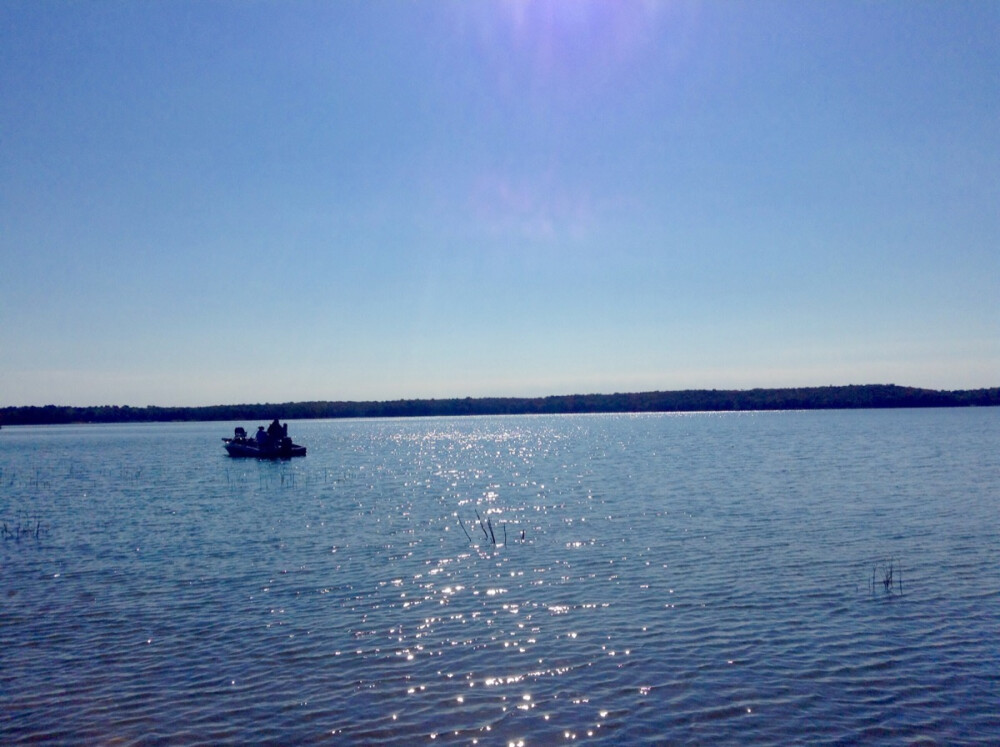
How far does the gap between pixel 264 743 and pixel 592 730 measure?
3746 millimetres

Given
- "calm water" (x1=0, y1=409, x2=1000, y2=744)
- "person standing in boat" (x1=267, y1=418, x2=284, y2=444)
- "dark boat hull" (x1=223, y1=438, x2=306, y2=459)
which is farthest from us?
"person standing in boat" (x1=267, y1=418, x2=284, y2=444)

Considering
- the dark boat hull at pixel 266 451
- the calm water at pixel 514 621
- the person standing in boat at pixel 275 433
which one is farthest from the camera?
the person standing in boat at pixel 275 433

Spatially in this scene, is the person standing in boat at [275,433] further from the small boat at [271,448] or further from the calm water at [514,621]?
the calm water at [514,621]

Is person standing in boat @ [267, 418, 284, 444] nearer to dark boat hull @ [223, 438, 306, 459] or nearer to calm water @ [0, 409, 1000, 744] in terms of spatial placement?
dark boat hull @ [223, 438, 306, 459]

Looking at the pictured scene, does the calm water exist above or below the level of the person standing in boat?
below

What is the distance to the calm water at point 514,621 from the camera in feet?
30.8

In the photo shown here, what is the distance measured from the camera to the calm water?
9.40 meters

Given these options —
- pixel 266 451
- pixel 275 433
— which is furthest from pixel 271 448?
pixel 275 433

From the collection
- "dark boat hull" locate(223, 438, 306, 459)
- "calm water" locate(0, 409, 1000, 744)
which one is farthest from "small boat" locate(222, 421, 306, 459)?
"calm water" locate(0, 409, 1000, 744)

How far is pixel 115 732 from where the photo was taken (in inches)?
363

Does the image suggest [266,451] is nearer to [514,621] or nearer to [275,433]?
[275,433]

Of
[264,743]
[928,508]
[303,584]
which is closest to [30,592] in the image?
[303,584]

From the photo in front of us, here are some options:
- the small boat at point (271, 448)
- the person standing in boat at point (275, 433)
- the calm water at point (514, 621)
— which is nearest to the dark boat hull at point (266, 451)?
the small boat at point (271, 448)

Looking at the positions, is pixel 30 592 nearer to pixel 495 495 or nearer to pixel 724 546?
pixel 724 546
